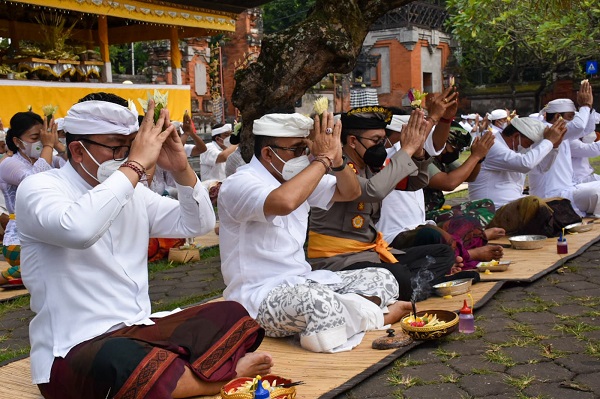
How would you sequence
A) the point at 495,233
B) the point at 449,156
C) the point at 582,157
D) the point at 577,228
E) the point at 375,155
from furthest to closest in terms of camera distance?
the point at 582,157
the point at 577,228
the point at 495,233
the point at 449,156
the point at 375,155

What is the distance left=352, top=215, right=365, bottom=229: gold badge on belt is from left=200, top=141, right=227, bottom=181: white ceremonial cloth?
5464 mm

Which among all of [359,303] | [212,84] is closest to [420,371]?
[359,303]

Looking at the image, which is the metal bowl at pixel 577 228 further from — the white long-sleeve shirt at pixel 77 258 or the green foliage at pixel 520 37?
the white long-sleeve shirt at pixel 77 258

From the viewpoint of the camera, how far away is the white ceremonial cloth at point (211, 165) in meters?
10.7

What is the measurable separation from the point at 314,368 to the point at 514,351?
1225mm

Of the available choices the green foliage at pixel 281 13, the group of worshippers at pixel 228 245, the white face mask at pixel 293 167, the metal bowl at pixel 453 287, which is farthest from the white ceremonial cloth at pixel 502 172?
the green foliage at pixel 281 13

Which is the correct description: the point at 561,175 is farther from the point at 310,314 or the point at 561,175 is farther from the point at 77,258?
the point at 77,258

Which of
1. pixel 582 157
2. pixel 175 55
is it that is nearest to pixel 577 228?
pixel 582 157

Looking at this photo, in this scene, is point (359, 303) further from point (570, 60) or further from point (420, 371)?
point (570, 60)

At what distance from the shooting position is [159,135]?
11.2 feet

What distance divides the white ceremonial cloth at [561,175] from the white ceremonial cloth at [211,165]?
4.23 m

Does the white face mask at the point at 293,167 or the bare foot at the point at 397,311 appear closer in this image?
the white face mask at the point at 293,167

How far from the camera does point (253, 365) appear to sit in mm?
3887

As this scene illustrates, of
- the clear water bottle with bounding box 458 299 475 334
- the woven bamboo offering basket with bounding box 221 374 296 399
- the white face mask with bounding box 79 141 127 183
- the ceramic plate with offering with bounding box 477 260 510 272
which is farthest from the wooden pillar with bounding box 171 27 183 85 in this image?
the woven bamboo offering basket with bounding box 221 374 296 399
